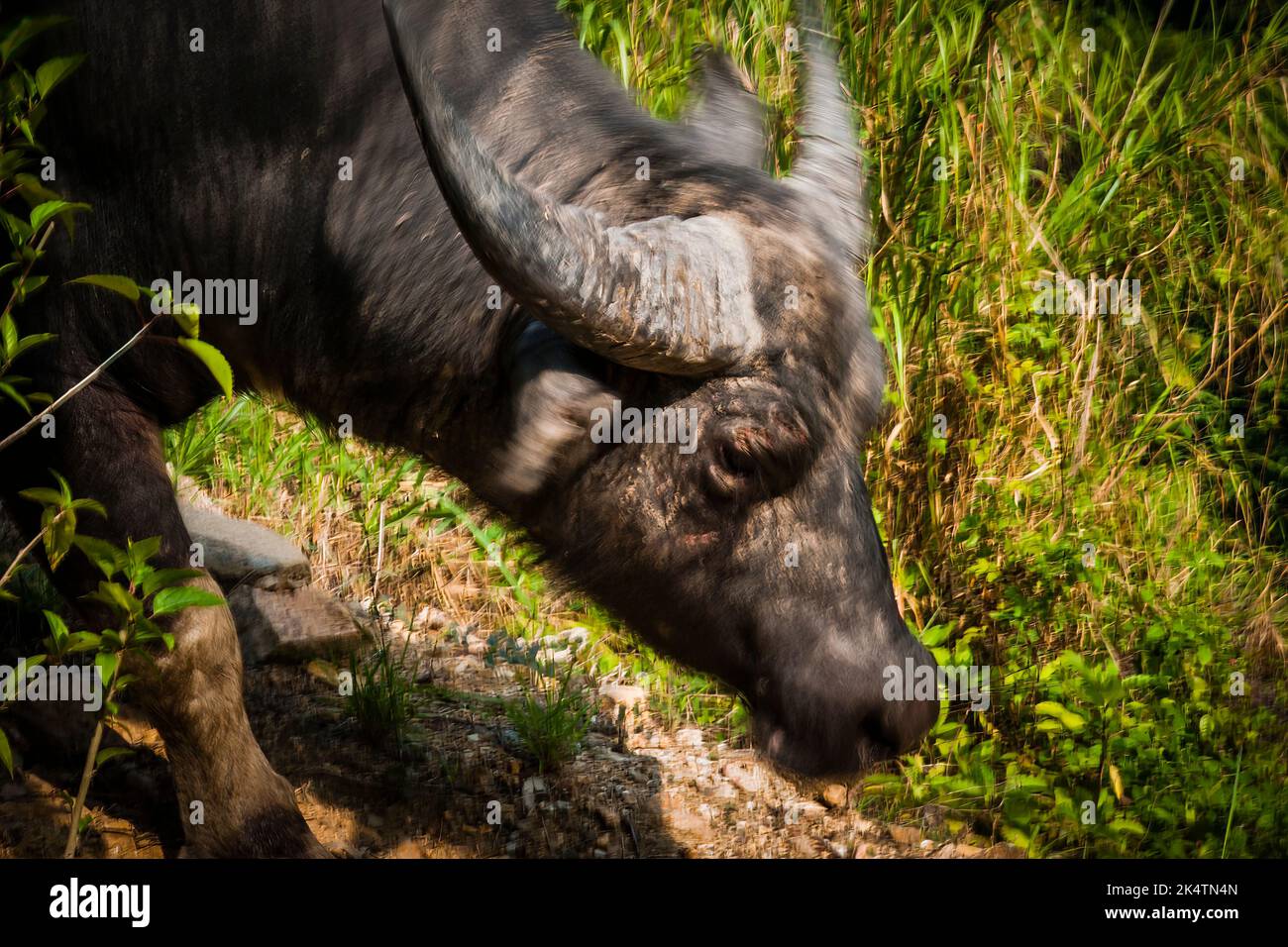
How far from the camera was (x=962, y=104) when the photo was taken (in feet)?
16.3

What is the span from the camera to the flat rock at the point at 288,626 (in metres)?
4.61

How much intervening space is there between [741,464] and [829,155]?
3.10ft

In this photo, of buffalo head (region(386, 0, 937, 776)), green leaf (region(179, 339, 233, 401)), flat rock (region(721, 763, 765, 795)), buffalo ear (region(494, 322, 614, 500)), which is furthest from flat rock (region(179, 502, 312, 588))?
green leaf (region(179, 339, 233, 401))

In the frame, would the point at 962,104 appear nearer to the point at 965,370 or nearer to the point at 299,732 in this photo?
the point at 965,370

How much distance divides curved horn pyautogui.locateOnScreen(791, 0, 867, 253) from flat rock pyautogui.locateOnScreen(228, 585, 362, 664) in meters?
2.46

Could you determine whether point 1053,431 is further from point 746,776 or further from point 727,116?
point 727,116

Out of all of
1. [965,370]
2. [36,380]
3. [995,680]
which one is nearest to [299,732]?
[36,380]

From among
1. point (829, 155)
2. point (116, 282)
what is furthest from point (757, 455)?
point (116, 282)

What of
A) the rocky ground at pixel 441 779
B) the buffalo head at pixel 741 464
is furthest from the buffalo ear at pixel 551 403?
the rocky ground at pixel 441 779

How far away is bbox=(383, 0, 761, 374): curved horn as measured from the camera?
97.3 inches

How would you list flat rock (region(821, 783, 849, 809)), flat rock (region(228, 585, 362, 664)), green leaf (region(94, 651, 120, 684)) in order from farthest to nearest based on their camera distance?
1. flat rock (region(228, 585, 362, 664))
2. flat rock (region(821, 783, 849, 809))
3. green leaf (region(94, 651, 120, 684))

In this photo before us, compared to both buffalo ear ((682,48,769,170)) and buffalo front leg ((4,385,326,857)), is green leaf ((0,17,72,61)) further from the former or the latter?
buffalo ear ((682,48,769,170))

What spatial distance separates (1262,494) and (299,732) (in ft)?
12.8

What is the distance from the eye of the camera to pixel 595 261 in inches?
106
